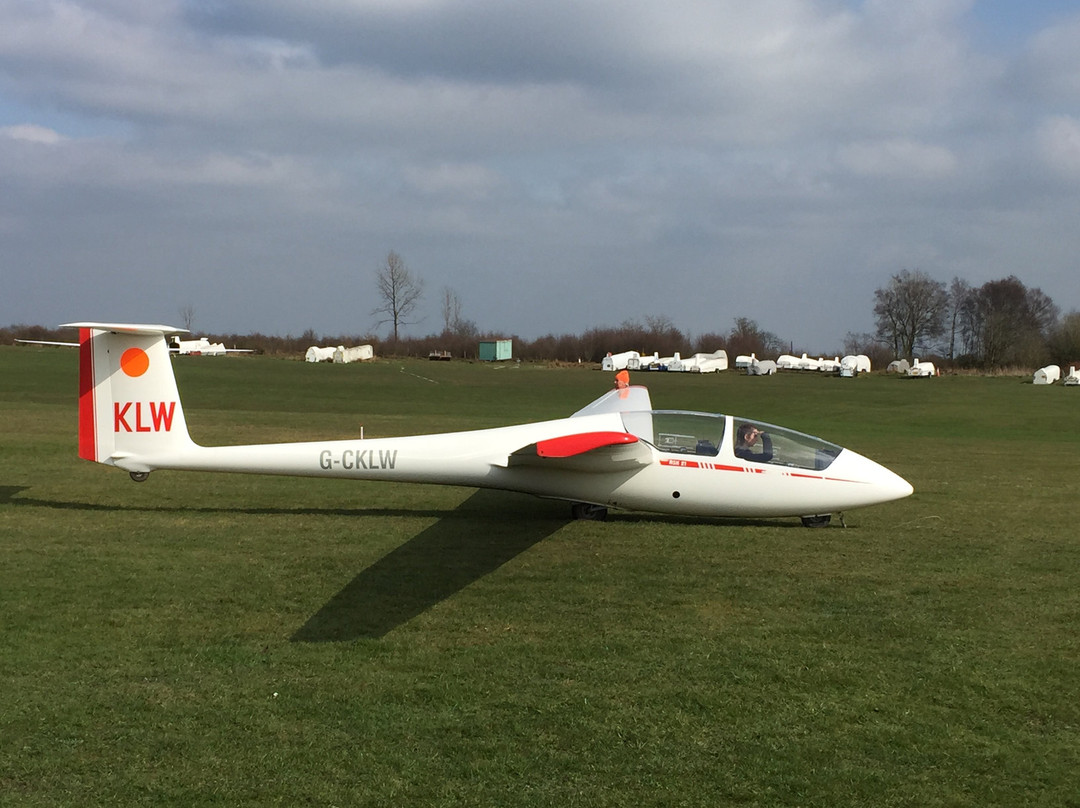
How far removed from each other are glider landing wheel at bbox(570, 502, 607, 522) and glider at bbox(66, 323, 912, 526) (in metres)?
0.50

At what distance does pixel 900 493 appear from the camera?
1123 cm

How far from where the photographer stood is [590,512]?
12.0 metres

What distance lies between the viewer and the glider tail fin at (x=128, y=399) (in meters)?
11.0

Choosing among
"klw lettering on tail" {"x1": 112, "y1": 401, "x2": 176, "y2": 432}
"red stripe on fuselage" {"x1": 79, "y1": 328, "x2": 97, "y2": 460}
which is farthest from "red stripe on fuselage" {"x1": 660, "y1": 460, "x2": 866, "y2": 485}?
"red stripe on fuselage" {"x1": 79, "y1": 328, "x2": 97, "y2": 460}

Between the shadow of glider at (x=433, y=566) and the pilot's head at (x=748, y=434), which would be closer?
the shadow of glider at (x=433, y=566)

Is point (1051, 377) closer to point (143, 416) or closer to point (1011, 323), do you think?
point (1011, 323)

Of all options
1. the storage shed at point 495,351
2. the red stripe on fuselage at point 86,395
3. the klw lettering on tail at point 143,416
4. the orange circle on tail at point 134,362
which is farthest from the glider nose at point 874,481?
the storage shed at point 495,351

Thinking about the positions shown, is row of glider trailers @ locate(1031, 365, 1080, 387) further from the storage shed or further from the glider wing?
the glider wing

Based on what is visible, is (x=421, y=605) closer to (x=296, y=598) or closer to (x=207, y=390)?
(x=296, y=598)

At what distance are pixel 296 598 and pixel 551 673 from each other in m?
2.94

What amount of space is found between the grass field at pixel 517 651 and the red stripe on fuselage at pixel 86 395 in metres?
0.97

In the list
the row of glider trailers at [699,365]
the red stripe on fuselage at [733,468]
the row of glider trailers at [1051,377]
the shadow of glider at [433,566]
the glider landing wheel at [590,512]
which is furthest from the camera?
the row of glider trailers at [699,365]

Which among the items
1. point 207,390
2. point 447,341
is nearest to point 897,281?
point 447,341

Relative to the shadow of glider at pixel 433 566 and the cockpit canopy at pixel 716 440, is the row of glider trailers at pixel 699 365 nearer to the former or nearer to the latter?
the shadow of glider at pixel 433 566
